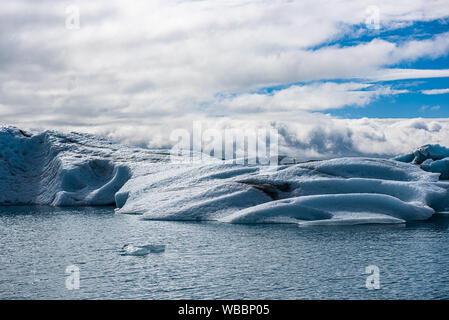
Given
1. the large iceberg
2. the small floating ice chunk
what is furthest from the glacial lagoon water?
the large iceberg

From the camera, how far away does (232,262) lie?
1437cm

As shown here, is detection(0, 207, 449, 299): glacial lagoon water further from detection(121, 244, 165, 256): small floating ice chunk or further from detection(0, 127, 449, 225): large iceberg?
detection(0, 127, 449, 225): large iceberg

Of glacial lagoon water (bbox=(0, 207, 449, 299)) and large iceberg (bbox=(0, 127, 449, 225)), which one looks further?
large iceberg (bbox=(0, 127, 449, 225))

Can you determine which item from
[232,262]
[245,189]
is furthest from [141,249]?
[245,189]

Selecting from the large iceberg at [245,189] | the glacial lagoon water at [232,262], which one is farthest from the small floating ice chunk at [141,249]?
the large iceberg at [245,189]

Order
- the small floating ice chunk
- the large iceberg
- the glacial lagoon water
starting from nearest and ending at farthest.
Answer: the glacial lagoon water → the small floating ice chunk → the large iceberg

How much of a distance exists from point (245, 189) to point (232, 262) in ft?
36.3

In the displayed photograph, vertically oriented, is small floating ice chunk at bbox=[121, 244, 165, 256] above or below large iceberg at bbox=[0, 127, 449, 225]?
below

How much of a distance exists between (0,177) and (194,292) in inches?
1470

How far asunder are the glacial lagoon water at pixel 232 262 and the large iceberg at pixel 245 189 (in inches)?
52.6

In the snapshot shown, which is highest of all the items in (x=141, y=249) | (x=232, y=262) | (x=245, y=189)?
(x=245, y=189)

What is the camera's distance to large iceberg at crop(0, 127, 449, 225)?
73.9 feet

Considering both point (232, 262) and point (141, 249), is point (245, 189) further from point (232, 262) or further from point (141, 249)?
point (232, 262)

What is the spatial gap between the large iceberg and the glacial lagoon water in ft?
4.38
